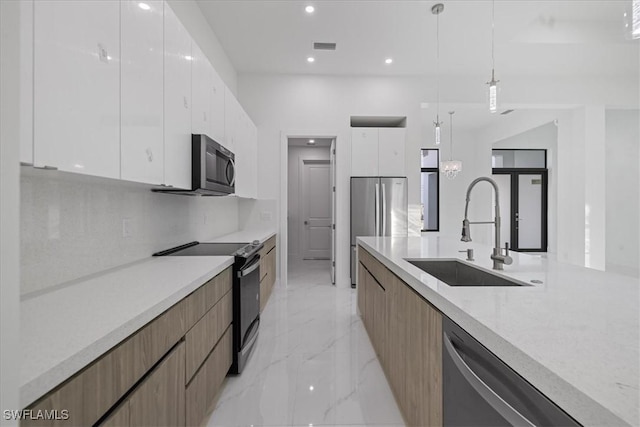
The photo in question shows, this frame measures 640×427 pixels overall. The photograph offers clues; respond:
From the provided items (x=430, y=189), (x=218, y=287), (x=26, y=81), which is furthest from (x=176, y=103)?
(x=430, y=189)

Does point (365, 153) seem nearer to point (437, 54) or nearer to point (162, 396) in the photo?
point (437, 54)

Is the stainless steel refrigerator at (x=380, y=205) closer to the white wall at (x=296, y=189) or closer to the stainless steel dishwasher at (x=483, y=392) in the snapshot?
the white wall at (x=296, y=189)

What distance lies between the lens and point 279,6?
3.11 metres

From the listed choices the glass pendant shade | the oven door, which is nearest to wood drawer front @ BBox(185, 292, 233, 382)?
the oven door

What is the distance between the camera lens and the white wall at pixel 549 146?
7.85 metres

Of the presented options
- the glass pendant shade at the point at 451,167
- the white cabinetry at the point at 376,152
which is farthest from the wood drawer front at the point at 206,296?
the glass pendant shade at the point at 451,167

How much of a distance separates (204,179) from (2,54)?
163 centimetres

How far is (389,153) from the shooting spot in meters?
4.61

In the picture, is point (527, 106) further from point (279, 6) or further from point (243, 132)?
point (243, 132)

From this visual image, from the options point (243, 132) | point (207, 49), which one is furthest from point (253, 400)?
point (207, 49)

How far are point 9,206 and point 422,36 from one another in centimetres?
→ 423

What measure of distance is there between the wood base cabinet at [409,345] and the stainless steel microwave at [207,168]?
1371 millimetres

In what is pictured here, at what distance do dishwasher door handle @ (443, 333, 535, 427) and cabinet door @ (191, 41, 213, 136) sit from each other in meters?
Result: 1.98

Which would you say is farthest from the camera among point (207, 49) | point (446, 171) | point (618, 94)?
point (446, 171)
